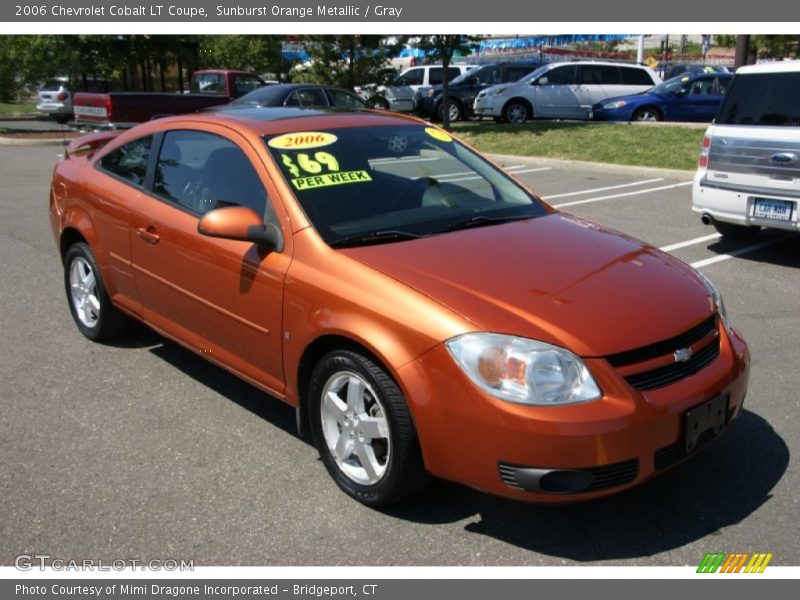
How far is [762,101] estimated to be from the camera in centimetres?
730

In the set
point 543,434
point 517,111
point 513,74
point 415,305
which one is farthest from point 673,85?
point 543,434

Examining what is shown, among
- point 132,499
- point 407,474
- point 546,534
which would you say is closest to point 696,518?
point 546,534

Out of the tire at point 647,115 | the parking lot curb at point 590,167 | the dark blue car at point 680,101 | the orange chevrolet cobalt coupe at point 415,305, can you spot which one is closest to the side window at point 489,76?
the dark blue car at point 680,101

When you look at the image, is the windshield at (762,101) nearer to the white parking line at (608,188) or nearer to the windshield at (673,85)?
the white parking line at (608,188)

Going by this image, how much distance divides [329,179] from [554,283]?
1.27m

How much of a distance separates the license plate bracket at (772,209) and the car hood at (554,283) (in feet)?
12.6

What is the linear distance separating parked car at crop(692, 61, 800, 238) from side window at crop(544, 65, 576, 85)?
45.6 feet

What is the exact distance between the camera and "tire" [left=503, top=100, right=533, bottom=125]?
21.1 m

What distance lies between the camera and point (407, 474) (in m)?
3.18

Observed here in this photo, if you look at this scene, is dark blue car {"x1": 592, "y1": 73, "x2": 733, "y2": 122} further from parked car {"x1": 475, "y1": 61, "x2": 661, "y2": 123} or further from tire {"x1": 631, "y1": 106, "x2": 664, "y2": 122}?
parked car {"x1": 475, "y1": 61, "x2": 661, "y2": 123}

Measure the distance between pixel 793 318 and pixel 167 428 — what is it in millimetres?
4478

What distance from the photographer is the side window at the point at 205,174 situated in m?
4.03

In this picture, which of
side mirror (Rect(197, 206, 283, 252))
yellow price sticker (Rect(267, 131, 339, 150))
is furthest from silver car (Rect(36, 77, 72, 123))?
side mirror (Rect(197, 206, 283, 252))

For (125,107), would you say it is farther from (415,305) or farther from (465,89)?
(415,305)
